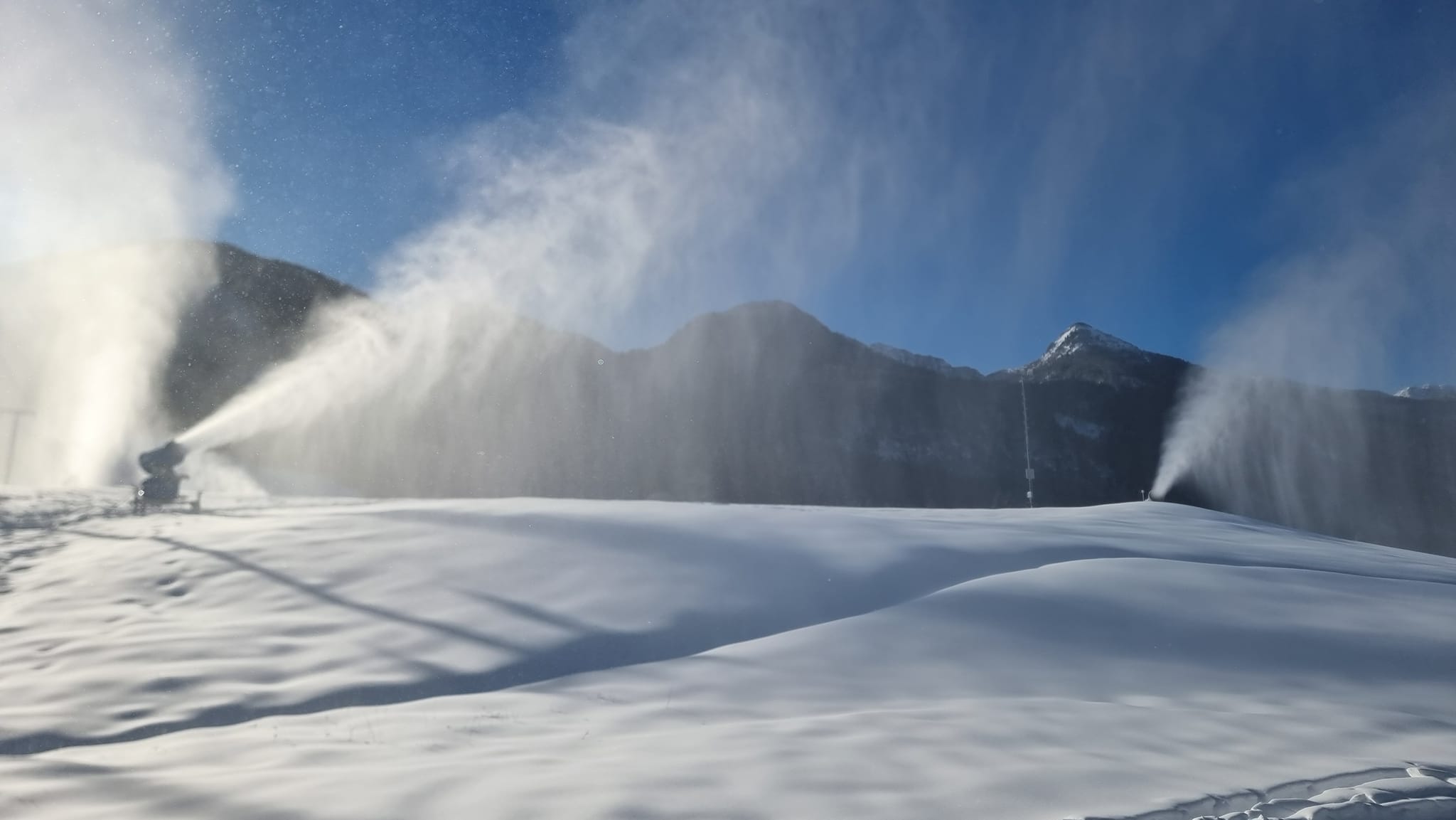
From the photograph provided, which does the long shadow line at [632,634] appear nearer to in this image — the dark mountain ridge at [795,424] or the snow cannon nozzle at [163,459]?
the snow cannon nozzle at [163,459]

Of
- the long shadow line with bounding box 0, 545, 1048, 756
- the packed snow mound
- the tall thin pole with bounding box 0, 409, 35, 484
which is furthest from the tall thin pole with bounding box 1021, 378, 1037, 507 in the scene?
the tall thin pole with bounding box 0, 409, 35, 484

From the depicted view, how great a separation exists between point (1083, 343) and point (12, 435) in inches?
2235

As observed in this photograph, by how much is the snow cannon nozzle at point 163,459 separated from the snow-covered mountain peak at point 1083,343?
2139 inches

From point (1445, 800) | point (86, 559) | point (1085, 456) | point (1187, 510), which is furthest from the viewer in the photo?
point (1085, 456)

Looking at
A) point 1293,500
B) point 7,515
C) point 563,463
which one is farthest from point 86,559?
point 1293,500

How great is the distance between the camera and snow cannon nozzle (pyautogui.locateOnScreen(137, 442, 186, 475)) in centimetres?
1457

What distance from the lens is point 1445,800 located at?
3.08m

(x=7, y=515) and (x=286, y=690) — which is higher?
(x=7, y=515)

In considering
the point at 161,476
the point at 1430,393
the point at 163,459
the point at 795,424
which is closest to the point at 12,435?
the point at 163,459

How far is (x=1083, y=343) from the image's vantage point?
58.1 meters

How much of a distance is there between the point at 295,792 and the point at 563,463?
142 ft

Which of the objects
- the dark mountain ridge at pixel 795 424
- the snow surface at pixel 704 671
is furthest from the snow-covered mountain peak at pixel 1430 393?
the snow surface at pixel 704 671

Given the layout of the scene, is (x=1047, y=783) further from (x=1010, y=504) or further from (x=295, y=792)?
(x=1010, y=504)

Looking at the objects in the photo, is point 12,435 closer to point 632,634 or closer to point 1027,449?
point 632,634
